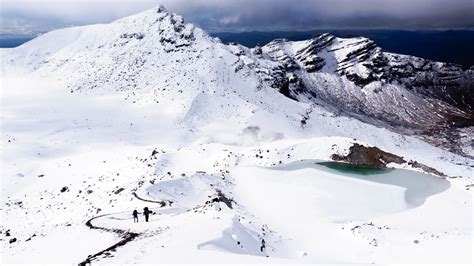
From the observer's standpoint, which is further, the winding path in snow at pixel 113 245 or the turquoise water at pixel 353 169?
the turquoise water at pixel 353 169

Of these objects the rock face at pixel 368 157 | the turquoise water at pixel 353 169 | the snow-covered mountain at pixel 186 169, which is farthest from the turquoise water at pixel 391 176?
the rock face at pixel 368 157

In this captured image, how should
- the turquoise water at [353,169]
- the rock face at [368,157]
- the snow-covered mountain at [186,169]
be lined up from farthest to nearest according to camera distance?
the rock face at [368,157]
the turquoise water at [353,169]
the snow-covered mountain at [186,169]

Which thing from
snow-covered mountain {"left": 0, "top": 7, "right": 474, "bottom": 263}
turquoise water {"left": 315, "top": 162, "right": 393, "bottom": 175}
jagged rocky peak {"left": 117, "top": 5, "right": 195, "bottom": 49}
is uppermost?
jagged rocky peak {"left": 117, "top": 5, "right": 195, "bottom": 49}

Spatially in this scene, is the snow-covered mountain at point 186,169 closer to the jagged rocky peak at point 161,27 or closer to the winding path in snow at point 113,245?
the winding path in snow at point 113,245

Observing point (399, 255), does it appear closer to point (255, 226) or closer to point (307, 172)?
point (255, 226)

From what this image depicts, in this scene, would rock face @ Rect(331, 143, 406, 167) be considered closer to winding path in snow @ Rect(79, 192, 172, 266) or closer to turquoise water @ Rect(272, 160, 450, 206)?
turquoise water @ Rect(272, 160, 450, 206)

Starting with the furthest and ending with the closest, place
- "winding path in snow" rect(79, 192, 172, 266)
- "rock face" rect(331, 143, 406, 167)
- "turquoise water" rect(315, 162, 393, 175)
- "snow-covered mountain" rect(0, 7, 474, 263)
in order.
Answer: "rock face" rect(331, 143, 406, 167)
"turquoise water" rect(315, 162, 393, 175)
"snow-covered mountain" rect(0, 7, 474, 263)
"winding path in snow" rect(79, 192, 172, 266)

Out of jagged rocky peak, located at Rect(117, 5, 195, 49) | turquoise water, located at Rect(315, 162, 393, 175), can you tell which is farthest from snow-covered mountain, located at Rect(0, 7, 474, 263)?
turquoise water, located at Rect(315, 162, 393, 175)

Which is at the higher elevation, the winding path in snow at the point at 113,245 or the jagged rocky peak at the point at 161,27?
the jagged rocky peak at the point at 161,27

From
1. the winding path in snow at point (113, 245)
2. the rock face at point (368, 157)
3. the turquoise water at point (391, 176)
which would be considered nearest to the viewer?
the winding path in snow at point (113, 245)
